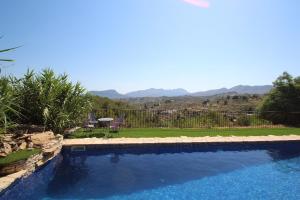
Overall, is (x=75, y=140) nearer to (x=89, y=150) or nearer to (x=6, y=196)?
(x=89, y=150)

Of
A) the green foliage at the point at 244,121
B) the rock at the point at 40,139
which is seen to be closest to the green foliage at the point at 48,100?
the rock at the point at 40,139

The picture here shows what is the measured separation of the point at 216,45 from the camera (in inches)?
683

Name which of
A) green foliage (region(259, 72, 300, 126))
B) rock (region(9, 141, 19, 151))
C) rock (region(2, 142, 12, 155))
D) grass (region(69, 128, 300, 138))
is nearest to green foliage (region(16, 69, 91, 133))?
grass (region(69, 128, 300, 138))

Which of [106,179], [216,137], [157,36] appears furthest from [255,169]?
[157,36]

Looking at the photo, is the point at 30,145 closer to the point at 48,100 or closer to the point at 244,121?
the point at 48,100

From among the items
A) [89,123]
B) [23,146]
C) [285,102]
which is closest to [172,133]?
[89,123]

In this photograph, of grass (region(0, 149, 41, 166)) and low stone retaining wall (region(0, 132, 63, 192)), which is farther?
grass (region(0, 149, 41, 166))

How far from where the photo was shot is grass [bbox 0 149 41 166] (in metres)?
6.05

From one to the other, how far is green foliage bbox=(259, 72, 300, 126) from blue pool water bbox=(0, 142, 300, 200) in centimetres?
456

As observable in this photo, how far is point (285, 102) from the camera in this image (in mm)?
14352

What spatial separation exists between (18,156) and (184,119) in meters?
8.46

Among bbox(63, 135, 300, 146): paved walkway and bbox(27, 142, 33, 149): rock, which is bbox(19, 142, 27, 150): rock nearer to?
bbox(27, 142, 33, 149): rock

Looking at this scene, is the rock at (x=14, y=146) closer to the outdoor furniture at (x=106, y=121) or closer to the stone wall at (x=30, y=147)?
the stone wall at (x=30, y=147)

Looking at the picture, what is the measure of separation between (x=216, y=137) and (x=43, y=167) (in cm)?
606
